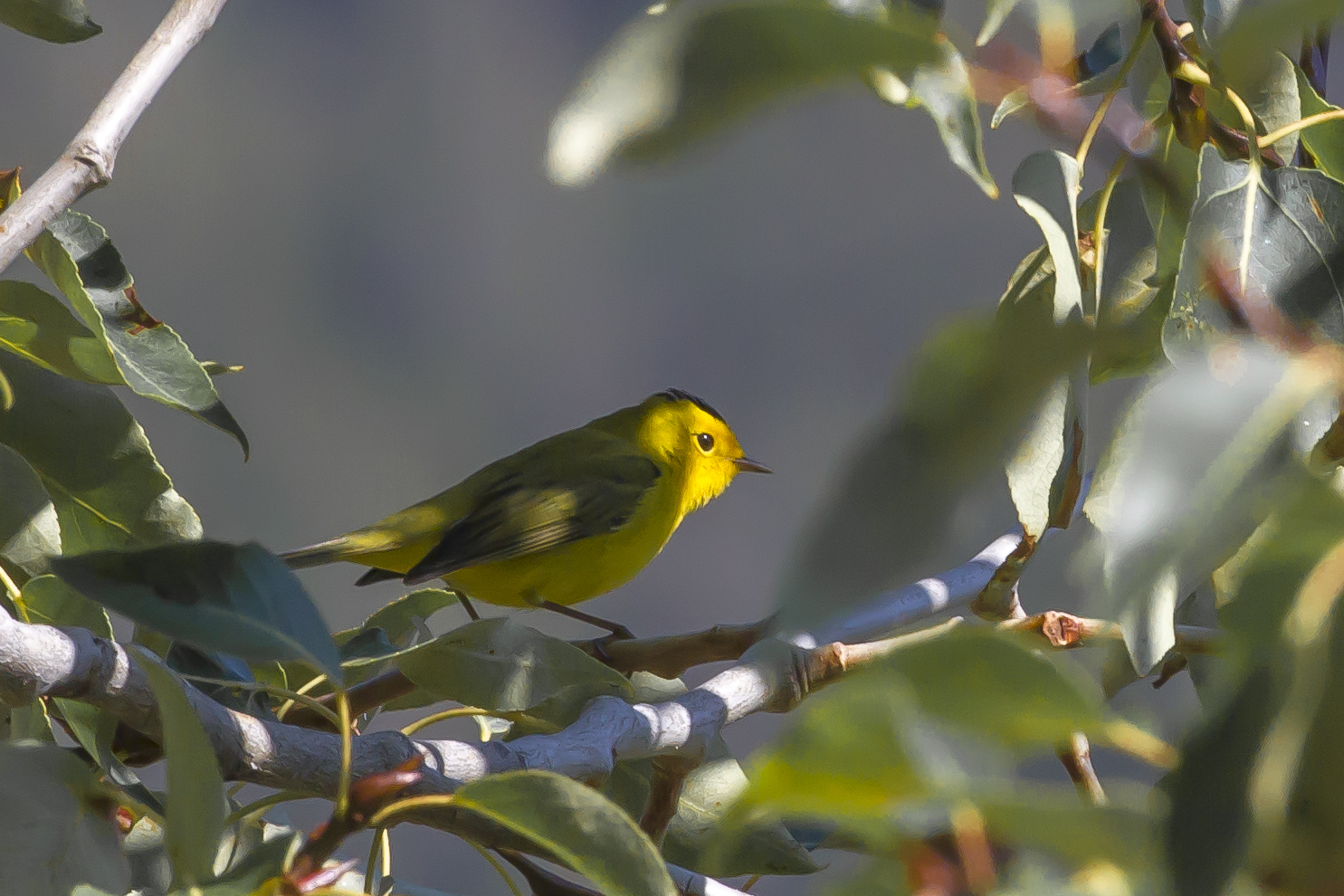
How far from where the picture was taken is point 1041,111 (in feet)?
1.31

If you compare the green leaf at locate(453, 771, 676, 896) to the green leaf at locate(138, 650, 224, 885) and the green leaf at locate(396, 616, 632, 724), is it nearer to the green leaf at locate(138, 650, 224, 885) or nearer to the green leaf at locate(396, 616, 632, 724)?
the green leaf at locate(138, 650, 224, 885)

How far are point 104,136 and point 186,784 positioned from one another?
328 mm

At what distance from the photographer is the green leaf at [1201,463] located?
0.19 m

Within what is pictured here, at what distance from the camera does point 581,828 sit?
304mm

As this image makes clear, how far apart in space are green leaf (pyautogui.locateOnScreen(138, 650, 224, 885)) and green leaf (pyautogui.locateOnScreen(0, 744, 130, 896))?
0.09 meters

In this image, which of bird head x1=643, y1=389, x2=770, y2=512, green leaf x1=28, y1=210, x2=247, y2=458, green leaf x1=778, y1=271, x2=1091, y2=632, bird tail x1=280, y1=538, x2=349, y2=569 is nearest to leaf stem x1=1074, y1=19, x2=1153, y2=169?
green leaf x1=778, y1=271, x2=1091, y2=632

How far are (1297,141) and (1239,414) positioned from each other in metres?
0.38

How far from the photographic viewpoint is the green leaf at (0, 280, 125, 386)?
56 centimetres

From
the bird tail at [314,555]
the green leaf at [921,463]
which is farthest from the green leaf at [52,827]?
the bird tail at [314,555]

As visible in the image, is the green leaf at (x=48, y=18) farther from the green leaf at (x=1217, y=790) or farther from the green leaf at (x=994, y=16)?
the green leaf at (x=1217, y=790)

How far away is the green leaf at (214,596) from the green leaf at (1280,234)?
29 cm

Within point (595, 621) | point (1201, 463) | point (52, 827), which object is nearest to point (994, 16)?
point (1201, 463)

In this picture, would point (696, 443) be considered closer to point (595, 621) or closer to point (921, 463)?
point (595, 621)

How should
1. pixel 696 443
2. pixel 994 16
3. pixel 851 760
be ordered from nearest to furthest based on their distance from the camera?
pixel 851 760 < pixel 994 16 < pixel 696 443
